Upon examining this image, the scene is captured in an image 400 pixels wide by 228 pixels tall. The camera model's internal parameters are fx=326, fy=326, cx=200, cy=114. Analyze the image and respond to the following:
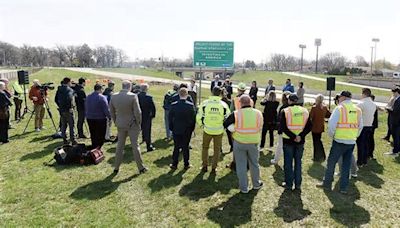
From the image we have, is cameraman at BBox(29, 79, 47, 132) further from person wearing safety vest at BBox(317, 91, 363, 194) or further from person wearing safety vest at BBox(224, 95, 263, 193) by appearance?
person wearing safety vest at BBox(317, 91, 363, 194)

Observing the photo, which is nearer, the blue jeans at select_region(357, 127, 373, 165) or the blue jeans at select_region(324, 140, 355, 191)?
the blue jeans at select_region(324, 140, 355, 191)

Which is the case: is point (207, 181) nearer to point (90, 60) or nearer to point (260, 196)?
point (260, 196)

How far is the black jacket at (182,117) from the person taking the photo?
7.32m

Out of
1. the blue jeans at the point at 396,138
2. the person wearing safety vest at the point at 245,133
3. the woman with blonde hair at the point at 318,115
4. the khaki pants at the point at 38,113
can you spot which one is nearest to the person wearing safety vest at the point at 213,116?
the person wearing safety vest at the point at 245,133

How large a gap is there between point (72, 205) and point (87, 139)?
5.15 meters

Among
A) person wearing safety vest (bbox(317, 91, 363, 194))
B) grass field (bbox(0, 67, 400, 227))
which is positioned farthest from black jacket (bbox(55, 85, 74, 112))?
person wearing safety vest (bbox(317, 91, 363, 194))

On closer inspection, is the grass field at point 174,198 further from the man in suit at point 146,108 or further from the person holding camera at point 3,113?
the person holding camera at point 3,113

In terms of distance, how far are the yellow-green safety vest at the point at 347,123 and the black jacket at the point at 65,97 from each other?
23.2ft

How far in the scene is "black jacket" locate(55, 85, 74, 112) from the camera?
9.26 meters

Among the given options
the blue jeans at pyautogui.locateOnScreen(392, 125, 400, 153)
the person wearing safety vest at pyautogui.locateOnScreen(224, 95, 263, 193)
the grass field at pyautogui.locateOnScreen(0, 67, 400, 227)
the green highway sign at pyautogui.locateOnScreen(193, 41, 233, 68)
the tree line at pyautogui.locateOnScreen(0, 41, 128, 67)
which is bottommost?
the grass field at pyautogui.locateOnScreen(0, 67, 400, 227)

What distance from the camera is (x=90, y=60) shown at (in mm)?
124250

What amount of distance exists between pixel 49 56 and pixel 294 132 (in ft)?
449

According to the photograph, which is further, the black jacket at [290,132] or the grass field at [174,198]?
→ the black jacket at [290,132]

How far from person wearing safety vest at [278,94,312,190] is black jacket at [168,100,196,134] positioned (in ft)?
6.77
